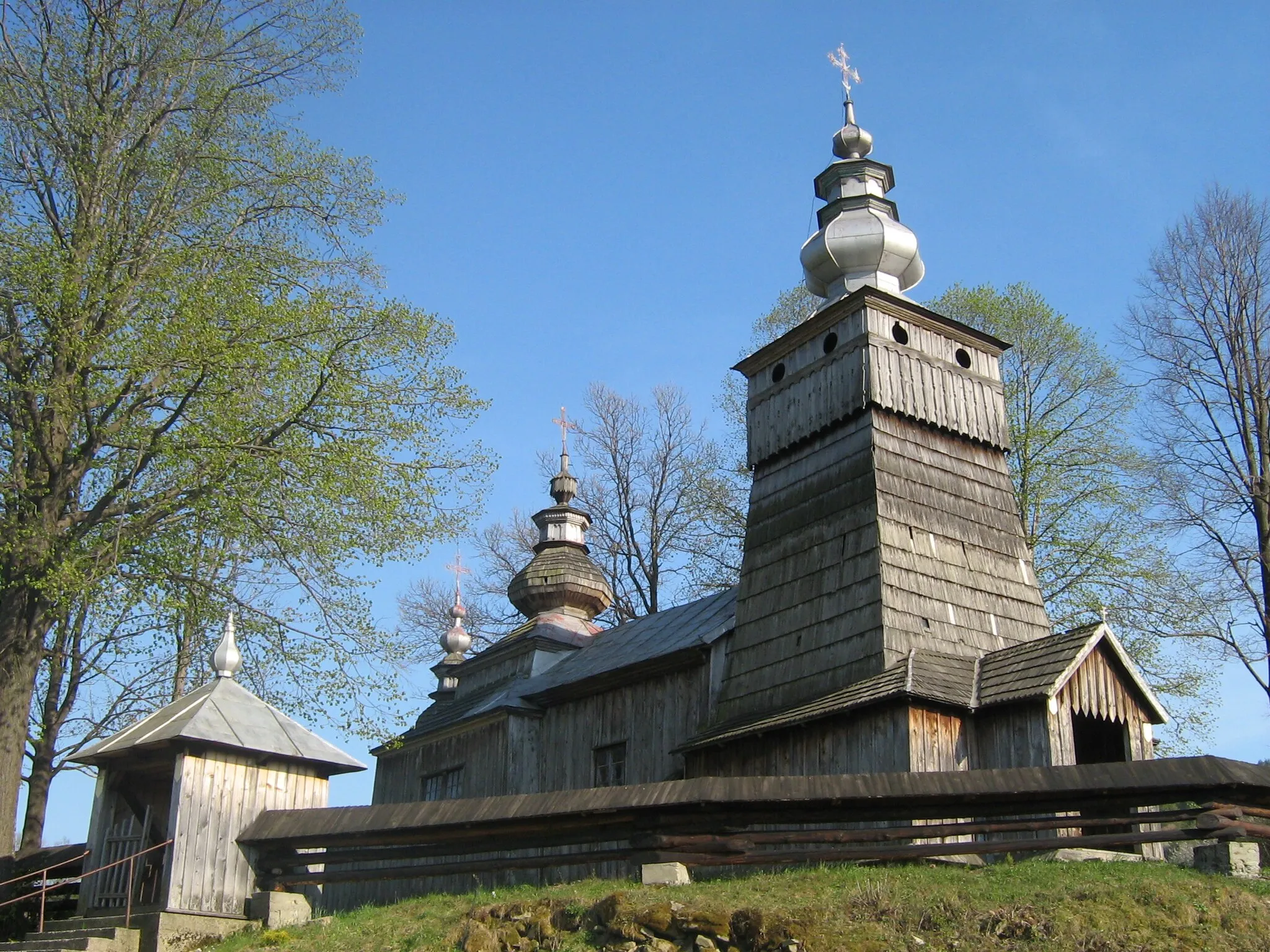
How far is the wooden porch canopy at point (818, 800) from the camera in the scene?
38.0 feet

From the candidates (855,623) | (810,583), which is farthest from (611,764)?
(855,623)

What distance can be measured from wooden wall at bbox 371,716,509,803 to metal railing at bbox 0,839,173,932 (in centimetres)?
709

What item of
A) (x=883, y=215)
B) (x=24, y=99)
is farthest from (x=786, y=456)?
(x=24, y=99)

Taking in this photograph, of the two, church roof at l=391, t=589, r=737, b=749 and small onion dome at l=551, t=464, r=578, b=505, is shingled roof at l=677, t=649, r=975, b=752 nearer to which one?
church roof at l=391, t=589, r=737, b=749

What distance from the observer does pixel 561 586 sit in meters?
28.5

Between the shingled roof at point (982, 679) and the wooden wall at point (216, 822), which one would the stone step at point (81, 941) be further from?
the shingled roof at point (982, 679)

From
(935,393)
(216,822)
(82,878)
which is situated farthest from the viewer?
(935,393)

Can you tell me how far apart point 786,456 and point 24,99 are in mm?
11582

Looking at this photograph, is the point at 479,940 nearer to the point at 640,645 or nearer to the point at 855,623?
the point at 855,623

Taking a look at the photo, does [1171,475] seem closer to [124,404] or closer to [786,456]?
[786,456]

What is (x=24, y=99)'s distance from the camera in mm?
17734

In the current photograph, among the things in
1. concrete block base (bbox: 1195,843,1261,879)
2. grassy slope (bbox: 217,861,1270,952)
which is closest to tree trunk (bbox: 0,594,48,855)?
grassy slope (bbox: 217,861,1270,952)

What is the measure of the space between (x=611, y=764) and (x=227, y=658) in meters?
7.16

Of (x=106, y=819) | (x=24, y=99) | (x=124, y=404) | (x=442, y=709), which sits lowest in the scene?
(x=106, y=819)
